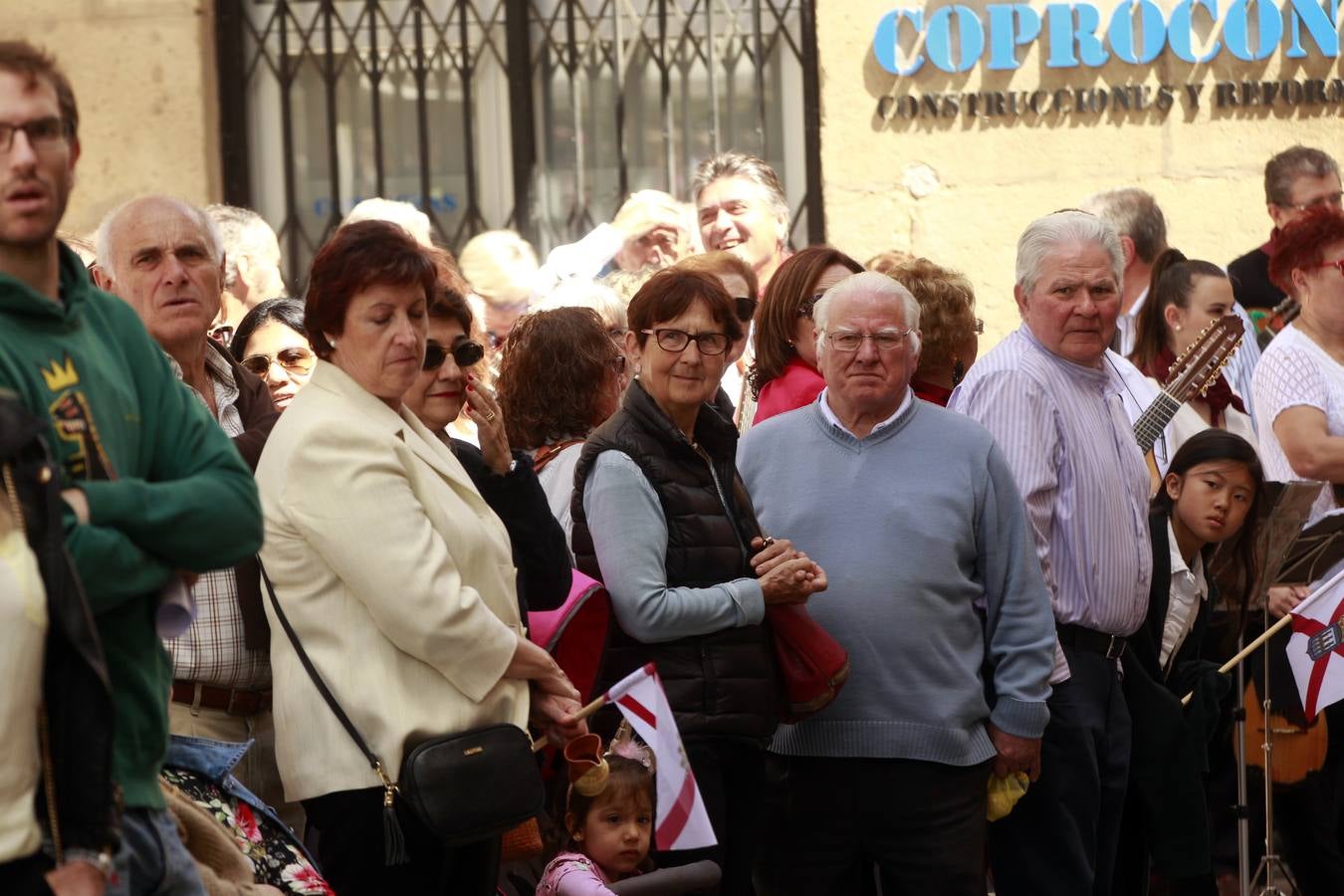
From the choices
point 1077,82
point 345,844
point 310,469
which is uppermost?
point 1077,82

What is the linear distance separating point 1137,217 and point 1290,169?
0.76 m

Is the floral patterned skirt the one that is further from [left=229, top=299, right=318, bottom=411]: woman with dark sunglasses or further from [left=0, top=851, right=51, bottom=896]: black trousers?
[left=229, top=299, right=318, bottom=411]: woman with dark sunglasses

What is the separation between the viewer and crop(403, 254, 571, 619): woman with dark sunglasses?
4641mm

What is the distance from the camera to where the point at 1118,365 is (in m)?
6.87

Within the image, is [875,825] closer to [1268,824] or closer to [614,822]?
[614,822]

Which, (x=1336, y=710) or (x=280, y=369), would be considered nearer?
(x=280, y=369)

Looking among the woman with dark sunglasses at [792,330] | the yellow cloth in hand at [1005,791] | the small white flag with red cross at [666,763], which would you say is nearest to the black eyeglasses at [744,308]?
the woman with dark sunglasses at [792,330]

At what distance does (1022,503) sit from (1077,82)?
4.82m

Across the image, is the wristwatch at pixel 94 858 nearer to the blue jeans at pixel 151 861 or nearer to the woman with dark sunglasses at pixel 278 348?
the blue jeans at pixel 151 861

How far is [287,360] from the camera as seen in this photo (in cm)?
585

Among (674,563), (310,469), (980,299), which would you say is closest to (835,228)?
(980,299)

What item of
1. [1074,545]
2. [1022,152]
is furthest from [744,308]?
[1022,152]

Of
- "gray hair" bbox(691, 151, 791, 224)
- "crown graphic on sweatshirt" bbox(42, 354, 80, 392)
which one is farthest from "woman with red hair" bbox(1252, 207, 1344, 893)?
"crown graphic on sweatshirt" bbox(42, 354, 80, 392)

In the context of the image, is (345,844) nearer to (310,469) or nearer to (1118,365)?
(310,469)
